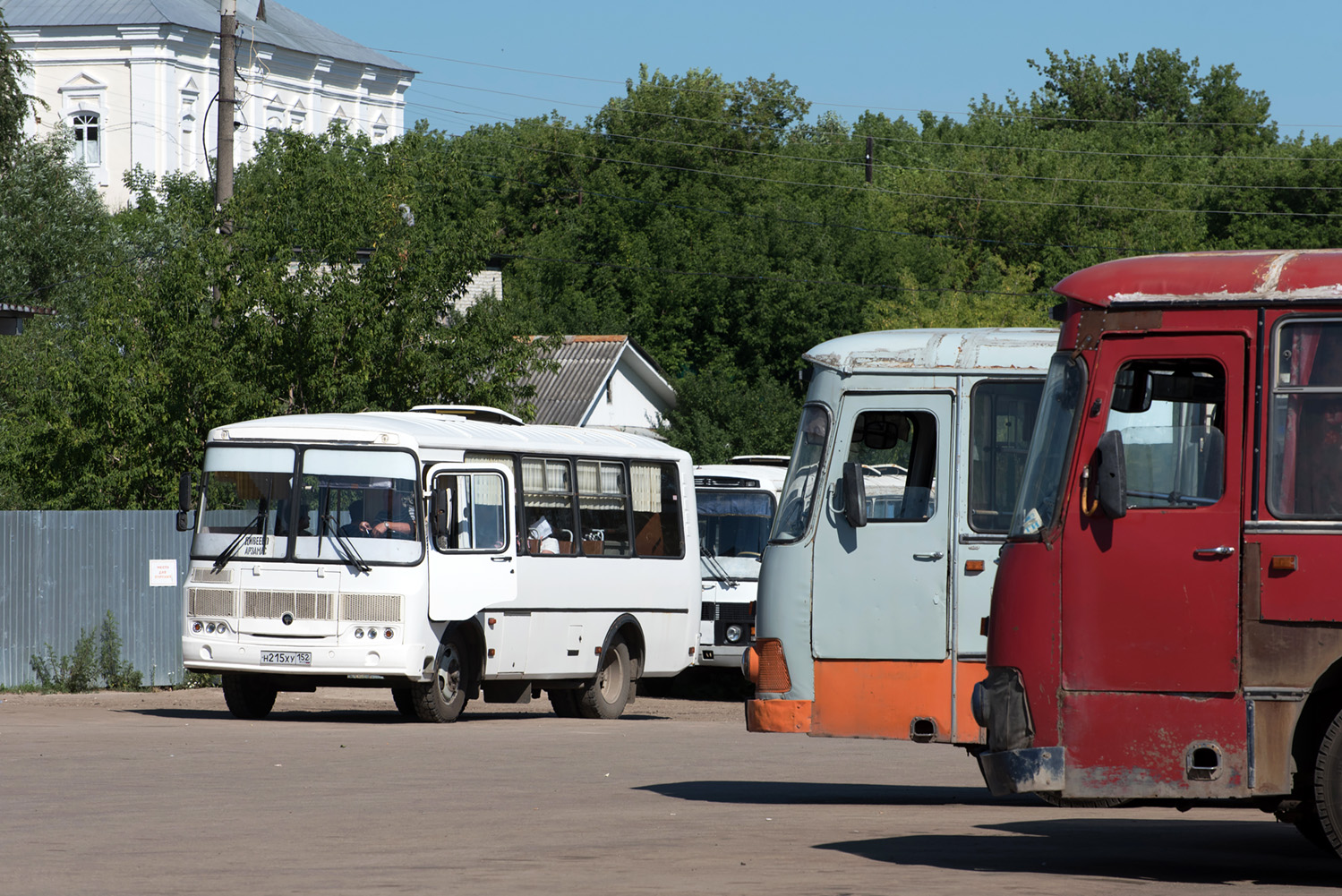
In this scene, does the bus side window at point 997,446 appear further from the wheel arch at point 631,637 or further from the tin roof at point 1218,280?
the wheel arch at point 631,637

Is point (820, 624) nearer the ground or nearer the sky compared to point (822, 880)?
nearer the sky

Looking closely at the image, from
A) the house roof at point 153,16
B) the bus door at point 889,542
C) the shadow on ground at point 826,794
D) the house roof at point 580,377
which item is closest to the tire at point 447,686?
the shadow on ground at point 826,794

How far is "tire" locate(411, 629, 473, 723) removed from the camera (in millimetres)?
19516

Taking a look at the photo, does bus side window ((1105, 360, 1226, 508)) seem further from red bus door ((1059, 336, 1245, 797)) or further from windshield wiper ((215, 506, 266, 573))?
windshield wiper ((215, 506, 266, 573))

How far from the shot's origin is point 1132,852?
10461mm

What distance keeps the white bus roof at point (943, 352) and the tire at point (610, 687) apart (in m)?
8.74

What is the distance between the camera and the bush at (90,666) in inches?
968

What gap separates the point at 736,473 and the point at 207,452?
908 cm

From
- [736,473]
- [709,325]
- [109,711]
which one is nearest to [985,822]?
[109,711]

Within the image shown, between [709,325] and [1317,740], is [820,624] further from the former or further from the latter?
[709,325]

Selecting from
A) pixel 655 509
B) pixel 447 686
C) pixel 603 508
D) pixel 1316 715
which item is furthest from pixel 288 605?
pixel 1316 715

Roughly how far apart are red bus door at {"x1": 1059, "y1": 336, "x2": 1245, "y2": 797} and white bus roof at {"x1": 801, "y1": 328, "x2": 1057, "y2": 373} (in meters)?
3.45

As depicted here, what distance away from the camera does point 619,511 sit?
72.9 ft

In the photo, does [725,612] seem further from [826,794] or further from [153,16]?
[153,16]
